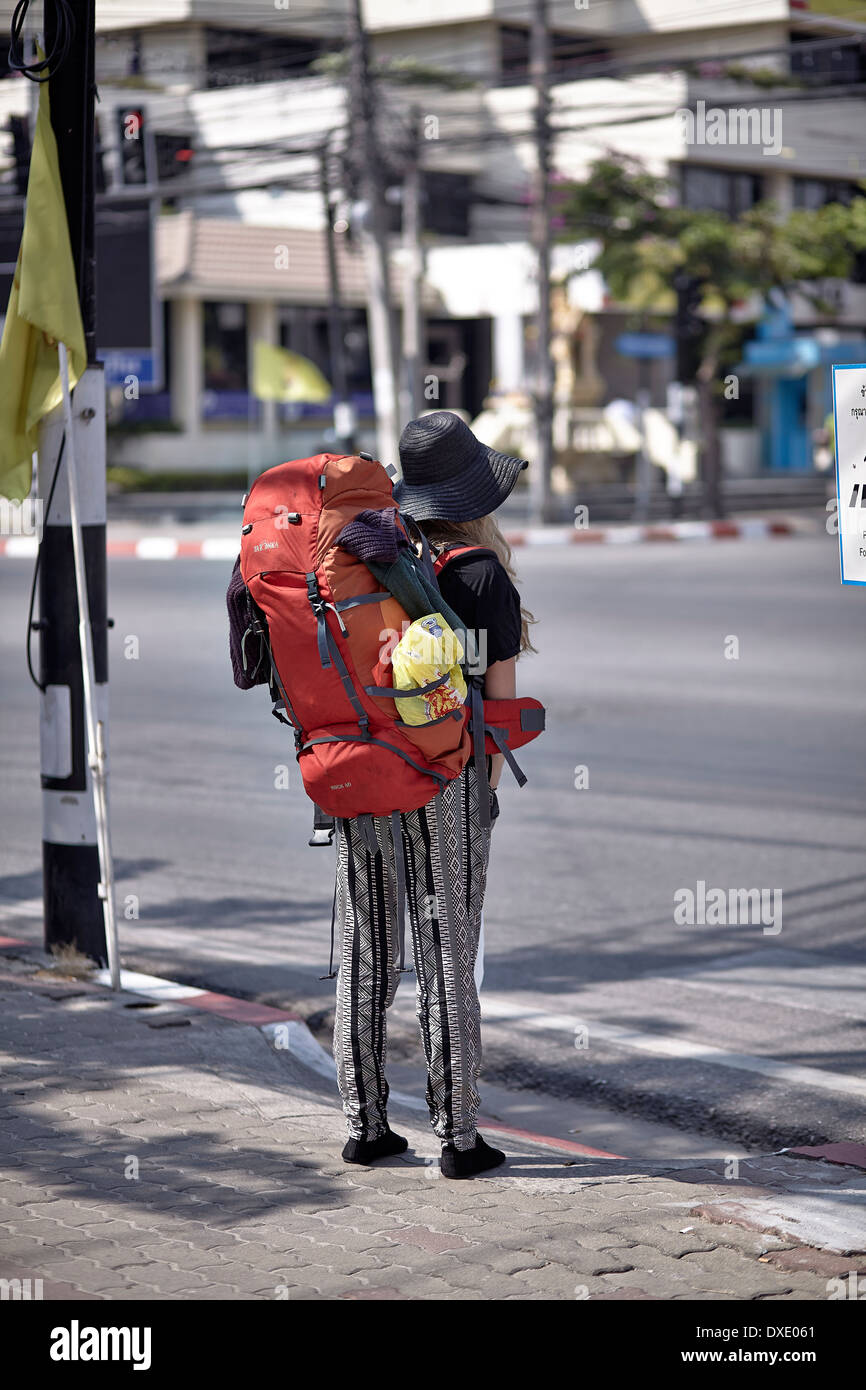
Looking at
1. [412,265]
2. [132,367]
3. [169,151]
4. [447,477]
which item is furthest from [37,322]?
[412,265]

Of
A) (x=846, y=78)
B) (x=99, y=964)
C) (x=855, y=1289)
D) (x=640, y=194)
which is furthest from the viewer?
(x=846, y=78)

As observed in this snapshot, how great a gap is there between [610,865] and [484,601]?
3.80 meters

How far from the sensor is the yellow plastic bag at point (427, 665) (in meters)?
3.67

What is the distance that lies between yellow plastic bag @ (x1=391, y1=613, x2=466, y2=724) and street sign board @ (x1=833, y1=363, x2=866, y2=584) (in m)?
1.02

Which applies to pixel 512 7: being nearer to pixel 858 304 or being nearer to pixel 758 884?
pixel 858 304

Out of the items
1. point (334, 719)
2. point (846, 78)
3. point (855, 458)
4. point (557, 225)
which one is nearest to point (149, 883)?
point (334, 719)

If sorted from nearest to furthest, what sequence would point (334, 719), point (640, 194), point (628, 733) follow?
point (334, 719) → point (628, 733) → point (640, 194)

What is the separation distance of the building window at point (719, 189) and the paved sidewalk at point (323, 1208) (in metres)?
40.7

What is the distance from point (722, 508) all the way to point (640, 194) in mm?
5758

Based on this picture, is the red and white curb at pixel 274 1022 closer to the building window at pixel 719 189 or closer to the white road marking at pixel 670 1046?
the white road marking at pixel 670 1046

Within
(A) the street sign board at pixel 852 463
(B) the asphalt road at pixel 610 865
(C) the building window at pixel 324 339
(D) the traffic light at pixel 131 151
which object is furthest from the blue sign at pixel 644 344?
(A) the street sign board at pixel 852 463

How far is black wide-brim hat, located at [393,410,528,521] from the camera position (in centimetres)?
400

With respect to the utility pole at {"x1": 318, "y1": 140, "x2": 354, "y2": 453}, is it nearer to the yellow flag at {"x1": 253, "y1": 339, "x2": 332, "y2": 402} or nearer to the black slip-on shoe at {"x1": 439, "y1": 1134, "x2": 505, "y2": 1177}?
the yellow flag at {"x1": 253, "y1": 339, "x2": 332, "y2": 402}

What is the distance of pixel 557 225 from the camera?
36.0 m
